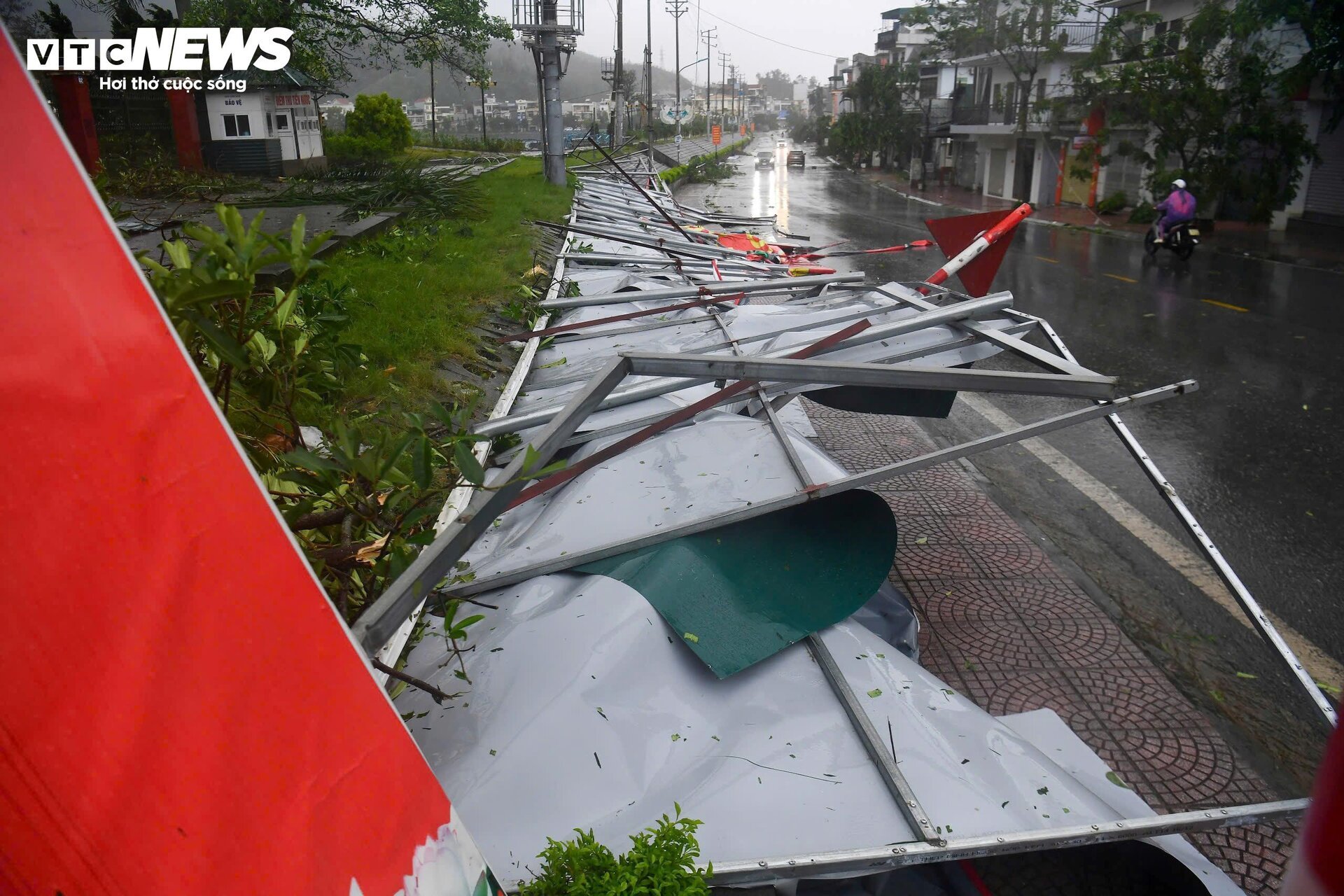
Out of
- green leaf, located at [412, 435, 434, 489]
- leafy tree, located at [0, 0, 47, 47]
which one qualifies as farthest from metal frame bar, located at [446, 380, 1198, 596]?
leafy tree, located at [0, 0, 47, 47]

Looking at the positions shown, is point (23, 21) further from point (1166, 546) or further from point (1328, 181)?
point (1328, 181)

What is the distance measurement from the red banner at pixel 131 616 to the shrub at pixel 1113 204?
2727 cm

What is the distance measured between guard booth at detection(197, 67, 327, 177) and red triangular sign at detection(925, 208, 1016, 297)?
717 inches

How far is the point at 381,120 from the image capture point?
112 ft

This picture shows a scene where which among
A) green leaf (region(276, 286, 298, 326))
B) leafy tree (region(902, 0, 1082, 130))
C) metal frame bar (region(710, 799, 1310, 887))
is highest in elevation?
leafy tree (region(902, 0, 1082, 130))

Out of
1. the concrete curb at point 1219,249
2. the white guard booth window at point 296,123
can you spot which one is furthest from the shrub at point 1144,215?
the white guard booth window at point 296,123

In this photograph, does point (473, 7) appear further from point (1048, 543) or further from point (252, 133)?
point (1048, 543)

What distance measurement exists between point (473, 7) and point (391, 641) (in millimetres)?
23007

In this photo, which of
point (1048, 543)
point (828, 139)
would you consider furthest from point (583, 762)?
point (828, 139)

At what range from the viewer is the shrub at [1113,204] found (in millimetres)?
24641

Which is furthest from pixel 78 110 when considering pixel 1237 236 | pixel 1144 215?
pixel 1144 215

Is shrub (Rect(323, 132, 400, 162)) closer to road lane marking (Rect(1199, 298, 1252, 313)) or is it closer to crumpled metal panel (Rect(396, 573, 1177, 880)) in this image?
road lane marking (Rect(1199, 298, 1252, 313))

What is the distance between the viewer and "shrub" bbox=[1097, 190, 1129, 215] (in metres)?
24.6

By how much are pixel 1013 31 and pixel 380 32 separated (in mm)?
18039
